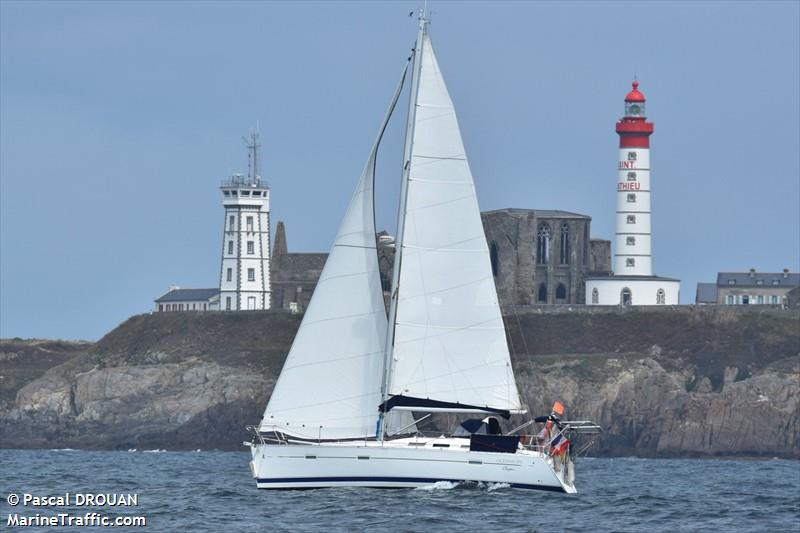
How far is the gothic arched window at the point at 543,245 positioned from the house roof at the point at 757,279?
10.0 meters

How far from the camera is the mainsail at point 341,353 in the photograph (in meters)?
41.3

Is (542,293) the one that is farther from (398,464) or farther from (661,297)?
(398,464)

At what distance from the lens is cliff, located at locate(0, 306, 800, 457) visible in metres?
76.3

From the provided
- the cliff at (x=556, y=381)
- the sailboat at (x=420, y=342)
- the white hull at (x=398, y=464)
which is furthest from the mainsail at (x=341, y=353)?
the cliff at (x=556, y=381)

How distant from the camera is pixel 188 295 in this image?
102m

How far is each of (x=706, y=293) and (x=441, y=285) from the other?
187 feet

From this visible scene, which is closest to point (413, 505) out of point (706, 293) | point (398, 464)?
point (398, 464)

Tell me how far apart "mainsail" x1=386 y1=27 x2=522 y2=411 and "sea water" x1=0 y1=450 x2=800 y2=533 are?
2.48 meters

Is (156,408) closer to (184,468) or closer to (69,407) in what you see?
(69,407)
